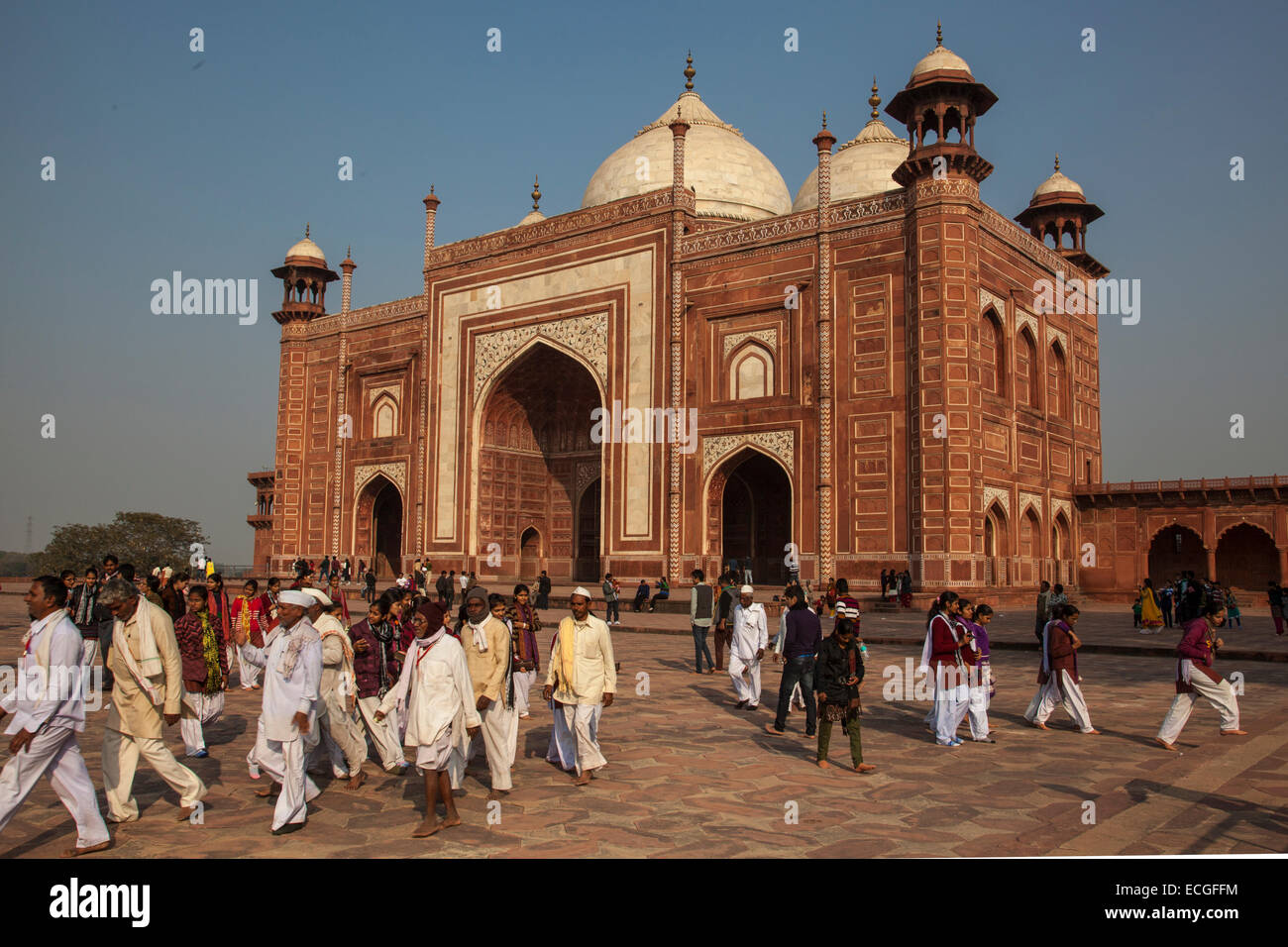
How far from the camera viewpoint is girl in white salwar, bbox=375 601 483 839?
17.4 feet

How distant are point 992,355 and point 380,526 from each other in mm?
21840

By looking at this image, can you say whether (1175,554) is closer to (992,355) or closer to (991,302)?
(992,355)

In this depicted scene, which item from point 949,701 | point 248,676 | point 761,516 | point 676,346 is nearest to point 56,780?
point 949,701

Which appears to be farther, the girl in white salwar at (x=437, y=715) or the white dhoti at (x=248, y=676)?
the white dhoti at (x=248, y=676)

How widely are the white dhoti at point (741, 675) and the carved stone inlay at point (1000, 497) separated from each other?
1398cm

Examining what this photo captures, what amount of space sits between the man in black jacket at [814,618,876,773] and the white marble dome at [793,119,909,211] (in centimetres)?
2384

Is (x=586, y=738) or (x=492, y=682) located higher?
(x=492, y=682)

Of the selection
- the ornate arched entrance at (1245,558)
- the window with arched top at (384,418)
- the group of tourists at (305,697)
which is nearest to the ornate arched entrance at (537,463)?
the window with arched top at (384,418)

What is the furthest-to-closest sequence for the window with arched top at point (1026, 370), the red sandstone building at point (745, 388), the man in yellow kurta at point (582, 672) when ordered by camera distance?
1. the window with arched top at point (1026, 370)
2. the red sandstone building at point (745, 388)
3. the man in yellow kurta at point (582, 672)

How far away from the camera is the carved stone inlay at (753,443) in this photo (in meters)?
23.7

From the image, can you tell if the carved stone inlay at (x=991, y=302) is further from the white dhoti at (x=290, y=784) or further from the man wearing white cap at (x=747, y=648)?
the white dhoti at (x=290, y=784)

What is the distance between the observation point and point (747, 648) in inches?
378

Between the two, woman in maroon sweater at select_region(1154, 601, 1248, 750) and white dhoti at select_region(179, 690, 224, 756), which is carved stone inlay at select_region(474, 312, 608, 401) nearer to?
white dhoti at select_region(179, 690, 224, 756)

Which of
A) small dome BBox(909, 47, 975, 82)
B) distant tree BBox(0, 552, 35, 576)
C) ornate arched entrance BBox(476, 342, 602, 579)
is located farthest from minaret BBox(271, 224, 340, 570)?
distant tree BBox(0, 552, 35, 576)
